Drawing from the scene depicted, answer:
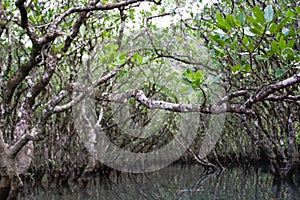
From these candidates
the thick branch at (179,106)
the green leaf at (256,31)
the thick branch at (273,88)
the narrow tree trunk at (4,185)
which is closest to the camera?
the green leaf at (256,31)

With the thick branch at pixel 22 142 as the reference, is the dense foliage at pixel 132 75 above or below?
above

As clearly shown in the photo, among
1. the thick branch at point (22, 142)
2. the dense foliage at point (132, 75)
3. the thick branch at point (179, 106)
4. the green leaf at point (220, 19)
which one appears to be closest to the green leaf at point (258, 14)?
the dense foliage at point (132, 75)

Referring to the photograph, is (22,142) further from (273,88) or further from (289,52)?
(289,52)

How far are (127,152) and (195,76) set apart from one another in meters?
12.2

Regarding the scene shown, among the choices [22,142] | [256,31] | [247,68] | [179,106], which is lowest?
[22,142]

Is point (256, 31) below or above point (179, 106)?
above

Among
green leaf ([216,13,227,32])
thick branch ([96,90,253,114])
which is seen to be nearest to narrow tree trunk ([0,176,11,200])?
thick branch ([96,90,253,114])

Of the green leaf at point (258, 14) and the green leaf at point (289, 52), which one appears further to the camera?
the green leaf at point (289, 52)

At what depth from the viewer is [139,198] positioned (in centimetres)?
911

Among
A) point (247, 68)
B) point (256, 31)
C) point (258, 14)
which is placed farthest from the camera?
point (247, 68)

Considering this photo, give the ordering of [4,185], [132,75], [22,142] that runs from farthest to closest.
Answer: [132,75]
[4,185]
[22,142]

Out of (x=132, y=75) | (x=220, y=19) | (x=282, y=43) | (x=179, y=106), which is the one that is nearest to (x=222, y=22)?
(x=220, y=19)

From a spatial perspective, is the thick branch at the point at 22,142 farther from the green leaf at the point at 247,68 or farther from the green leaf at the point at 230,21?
the green leaf at the point at 230,21

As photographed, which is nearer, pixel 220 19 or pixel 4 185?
pixel 220 19
